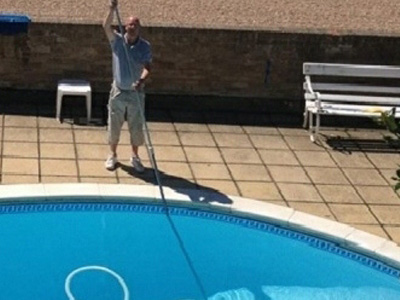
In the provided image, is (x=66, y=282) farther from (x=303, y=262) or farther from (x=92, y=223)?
(x=303, y=262)

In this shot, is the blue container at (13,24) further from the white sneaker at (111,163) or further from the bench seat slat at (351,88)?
the bench seat slat at (351,88)

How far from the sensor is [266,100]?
35.1 feet

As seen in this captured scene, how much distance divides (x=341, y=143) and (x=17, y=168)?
12.8 ft

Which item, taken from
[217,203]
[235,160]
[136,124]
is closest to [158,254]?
[217,203]

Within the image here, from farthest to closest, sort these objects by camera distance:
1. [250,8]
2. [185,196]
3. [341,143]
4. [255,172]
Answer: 1. [250,8]
2. [341,143]
3. [255,172]
4. [185,196]

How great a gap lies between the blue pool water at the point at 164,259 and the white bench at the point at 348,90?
2.48m

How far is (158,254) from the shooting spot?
7535 millimetres

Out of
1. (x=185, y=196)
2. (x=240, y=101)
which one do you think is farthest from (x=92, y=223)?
(x=240, y=101)

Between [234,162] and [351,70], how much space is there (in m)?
2.30

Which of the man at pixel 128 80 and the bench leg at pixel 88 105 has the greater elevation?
the man at pixel 128 80

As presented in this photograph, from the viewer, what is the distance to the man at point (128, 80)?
8.04 metres

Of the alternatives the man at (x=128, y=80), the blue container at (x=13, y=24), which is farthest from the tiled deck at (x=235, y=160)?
the blue container at (x=13, y=24)

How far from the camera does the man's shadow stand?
320 inches

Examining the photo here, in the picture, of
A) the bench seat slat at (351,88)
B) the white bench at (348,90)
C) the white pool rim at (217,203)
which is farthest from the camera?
the bench seat slat at (351,88)
